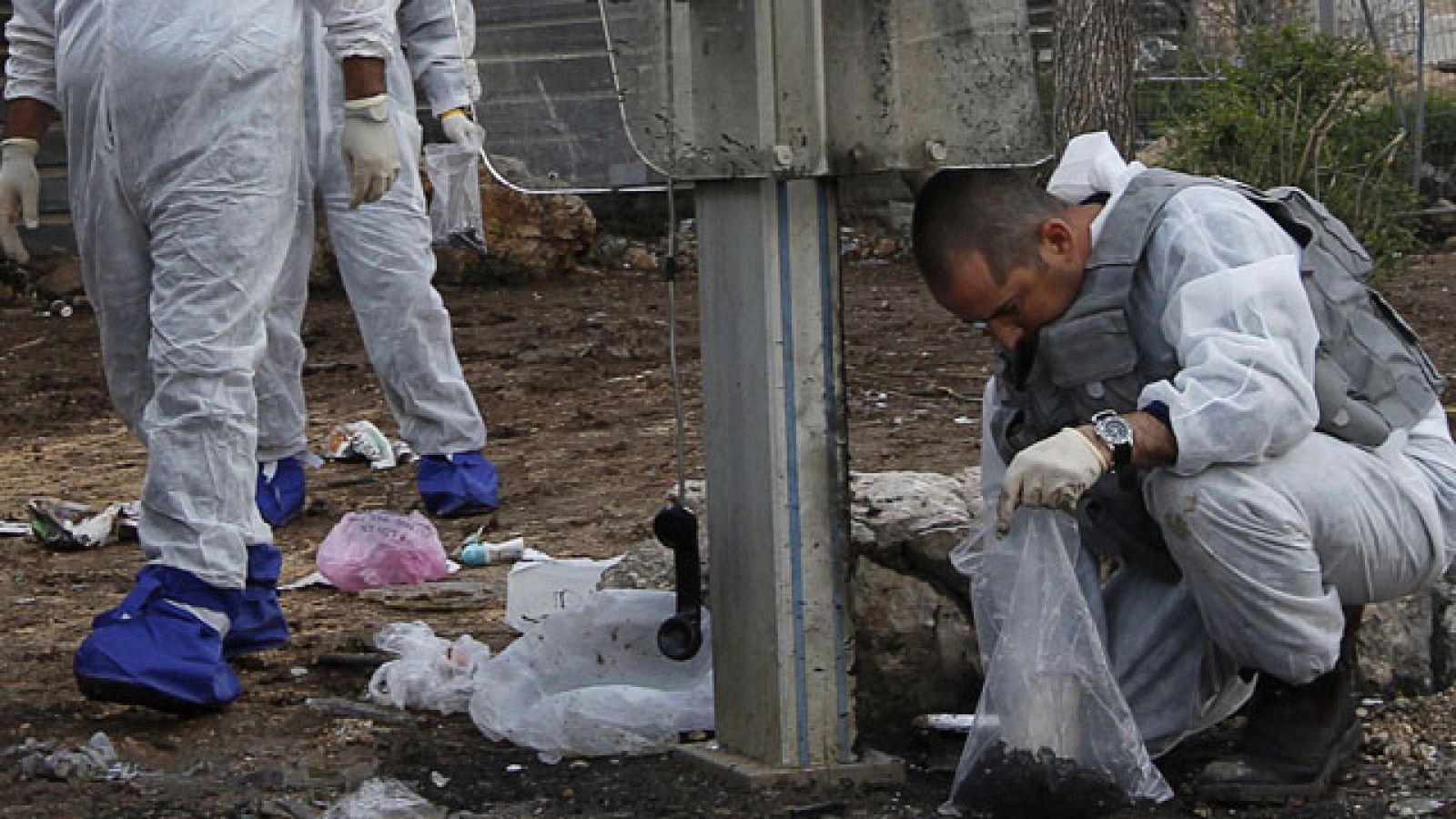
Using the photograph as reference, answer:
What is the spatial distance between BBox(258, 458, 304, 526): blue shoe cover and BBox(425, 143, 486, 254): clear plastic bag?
76cm

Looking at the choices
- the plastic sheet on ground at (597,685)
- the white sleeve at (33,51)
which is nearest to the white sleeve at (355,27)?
the white sleeve at (33,51)

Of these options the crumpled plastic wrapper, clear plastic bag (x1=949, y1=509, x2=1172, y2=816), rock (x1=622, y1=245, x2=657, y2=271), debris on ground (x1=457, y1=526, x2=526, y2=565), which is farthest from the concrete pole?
rock (x1=622, y1=245, x2=657, y2=271)

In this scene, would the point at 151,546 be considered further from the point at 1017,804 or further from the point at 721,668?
the point at 1017,804

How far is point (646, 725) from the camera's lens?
3543 mm

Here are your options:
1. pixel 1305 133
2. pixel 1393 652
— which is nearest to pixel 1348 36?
pixel 1305 133

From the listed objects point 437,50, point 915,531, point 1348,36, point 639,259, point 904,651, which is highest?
point 437,50

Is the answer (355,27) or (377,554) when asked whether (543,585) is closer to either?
(377,554)

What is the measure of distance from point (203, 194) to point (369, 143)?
0.32 m

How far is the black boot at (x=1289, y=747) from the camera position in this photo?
325 cm

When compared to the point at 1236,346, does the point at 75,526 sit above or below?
below

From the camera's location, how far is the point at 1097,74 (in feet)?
27.8

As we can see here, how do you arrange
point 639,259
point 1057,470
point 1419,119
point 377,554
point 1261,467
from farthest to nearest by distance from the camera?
1. point 639,259
2. point 1419,119
3. point 377,554
4. point 1261,467
5. point 1057,470

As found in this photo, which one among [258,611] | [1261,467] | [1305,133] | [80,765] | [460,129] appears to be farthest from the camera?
[1305,133]

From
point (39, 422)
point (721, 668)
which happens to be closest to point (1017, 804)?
point (721, 668)
